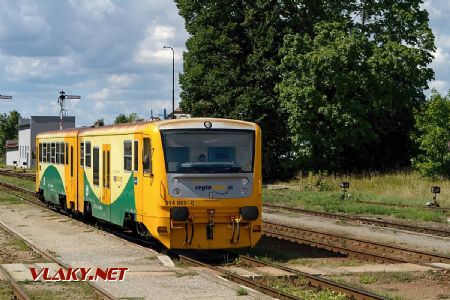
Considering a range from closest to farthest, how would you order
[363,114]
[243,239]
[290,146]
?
[243,239]
[363,114]
[290,146]

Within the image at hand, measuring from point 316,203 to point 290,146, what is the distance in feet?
48.3

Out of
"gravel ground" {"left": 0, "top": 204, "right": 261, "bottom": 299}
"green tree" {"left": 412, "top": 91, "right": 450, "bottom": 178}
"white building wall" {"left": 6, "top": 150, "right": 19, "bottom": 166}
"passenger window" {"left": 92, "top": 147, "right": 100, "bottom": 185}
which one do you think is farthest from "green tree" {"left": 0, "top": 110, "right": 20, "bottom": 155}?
"passenger window" {"left": 92, "top": 147, "right": 100, "bottom": 185}

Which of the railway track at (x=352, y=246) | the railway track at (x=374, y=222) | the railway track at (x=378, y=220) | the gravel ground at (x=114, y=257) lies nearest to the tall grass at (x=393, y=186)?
the railway track at (x=378, y=220)

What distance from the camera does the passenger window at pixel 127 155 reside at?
53.4 ft

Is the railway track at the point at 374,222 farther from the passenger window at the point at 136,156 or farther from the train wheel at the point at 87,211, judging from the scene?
the passenger window at the point at 136,156

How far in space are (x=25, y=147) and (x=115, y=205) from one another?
3517 inches

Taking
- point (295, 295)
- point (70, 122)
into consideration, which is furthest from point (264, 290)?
point (70, 122)

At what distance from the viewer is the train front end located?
46.6 feet

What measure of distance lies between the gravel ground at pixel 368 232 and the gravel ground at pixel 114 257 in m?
6.14

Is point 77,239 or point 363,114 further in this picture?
point 363,114

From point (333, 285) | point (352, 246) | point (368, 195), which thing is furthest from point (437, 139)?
point (333, 285)

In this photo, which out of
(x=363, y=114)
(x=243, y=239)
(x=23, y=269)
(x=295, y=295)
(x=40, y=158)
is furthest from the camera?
(x=363, y=114)

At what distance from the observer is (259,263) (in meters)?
14.0

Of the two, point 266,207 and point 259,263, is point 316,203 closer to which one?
point 266,207
